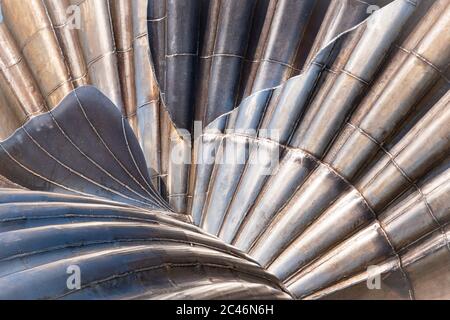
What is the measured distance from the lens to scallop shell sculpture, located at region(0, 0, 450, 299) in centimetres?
411

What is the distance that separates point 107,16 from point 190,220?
2873mm

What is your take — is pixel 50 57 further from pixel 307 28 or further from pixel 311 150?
pixel 311 150

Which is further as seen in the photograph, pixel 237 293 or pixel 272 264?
pixel 272 264

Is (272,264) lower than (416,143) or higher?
lower

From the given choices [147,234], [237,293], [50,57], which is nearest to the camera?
[237,293]

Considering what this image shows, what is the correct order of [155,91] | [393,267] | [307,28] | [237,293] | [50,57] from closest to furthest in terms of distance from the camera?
[237,293]
[393,267]
[307,28]
[155,91]
[50,57]

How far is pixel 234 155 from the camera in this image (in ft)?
19.7

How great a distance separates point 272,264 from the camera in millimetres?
5188

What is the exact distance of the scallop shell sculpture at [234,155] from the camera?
411cm

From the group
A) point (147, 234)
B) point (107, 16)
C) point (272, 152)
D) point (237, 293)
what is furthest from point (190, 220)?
point (107, 16)
